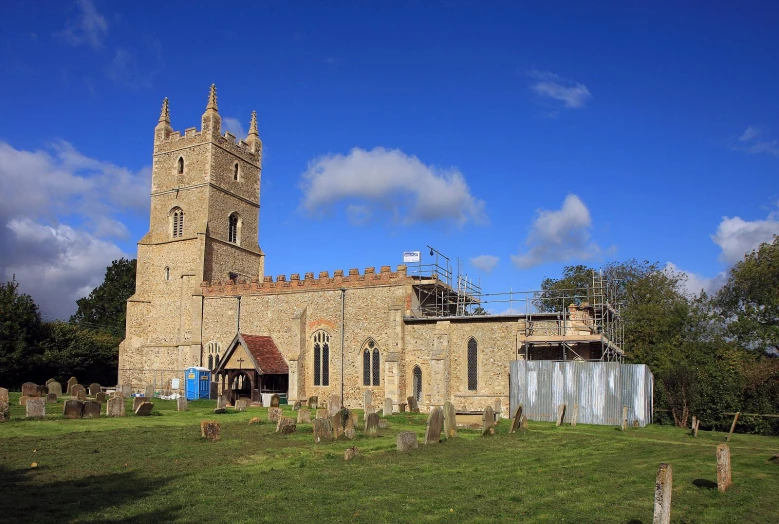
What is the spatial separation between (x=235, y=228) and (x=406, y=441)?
30.0m

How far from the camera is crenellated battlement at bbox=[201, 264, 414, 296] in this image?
1324 inches

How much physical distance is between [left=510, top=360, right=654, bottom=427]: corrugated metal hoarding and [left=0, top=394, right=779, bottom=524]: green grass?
16.9ft

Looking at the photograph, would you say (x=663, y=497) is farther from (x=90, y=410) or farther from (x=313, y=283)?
(x=313, y=283)

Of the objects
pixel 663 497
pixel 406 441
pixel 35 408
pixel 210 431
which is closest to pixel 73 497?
pixel 210 431

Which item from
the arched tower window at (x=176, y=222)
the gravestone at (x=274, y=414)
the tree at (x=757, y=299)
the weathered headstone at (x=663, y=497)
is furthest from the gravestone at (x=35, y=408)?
the tree at (x=757, y=299)

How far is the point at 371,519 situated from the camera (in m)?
9.54

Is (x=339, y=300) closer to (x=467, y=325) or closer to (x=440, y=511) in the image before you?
(x=467, y=325)

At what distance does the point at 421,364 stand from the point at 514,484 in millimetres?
19902

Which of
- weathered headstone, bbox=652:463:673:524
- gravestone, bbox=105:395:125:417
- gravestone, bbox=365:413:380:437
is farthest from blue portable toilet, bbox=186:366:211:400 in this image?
weathered headstone, bbox=652:463:673:524

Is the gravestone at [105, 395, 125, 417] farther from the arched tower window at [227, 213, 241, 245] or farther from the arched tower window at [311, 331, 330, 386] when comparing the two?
the arched tower window at [227, 213, 241, 245]

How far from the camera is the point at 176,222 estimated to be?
42094mm

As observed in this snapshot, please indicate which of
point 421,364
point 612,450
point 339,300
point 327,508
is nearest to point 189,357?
point 339,300

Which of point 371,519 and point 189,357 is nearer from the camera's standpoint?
point 371,519

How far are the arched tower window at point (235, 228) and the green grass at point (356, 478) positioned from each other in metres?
23.7
